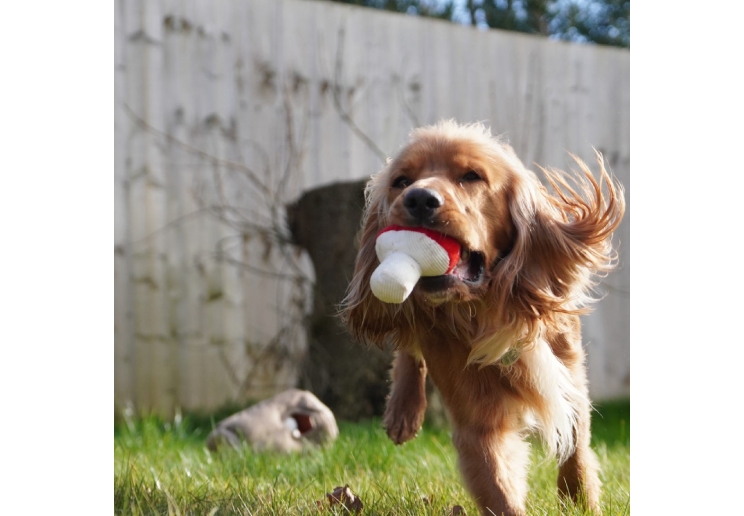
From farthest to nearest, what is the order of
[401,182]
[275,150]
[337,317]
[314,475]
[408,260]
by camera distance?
[275,150] → [337,317] → [314,475] → [401,182] → [408,260]

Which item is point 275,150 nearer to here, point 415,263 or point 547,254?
point 547,254

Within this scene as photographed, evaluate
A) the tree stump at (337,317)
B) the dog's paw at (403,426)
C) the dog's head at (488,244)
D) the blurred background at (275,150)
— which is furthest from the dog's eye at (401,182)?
the tree stump at (337,317)

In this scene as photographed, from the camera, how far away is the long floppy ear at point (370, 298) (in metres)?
2.39

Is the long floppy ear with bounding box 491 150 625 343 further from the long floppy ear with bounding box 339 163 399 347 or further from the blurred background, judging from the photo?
the blurred background

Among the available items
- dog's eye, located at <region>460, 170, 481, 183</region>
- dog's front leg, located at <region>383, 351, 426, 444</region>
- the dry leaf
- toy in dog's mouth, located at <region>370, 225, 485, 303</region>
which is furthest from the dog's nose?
the dry leaf

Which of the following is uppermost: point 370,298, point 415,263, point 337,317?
point 415,263

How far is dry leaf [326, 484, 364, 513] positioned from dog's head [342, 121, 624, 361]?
48 cm

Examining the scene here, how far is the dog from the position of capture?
2230 millimetres

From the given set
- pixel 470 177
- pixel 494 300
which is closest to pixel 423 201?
pixel 470 177

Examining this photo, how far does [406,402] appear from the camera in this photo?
278cm

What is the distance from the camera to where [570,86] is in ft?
13.0

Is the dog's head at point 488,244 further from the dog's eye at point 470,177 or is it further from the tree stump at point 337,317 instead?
the tree stump at point 337,317

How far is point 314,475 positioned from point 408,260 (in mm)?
1235
